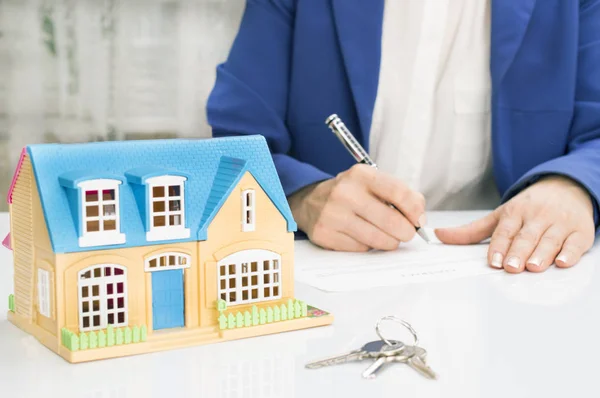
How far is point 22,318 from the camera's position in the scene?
0.81 m

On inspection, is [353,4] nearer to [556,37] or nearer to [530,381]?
[556,37]

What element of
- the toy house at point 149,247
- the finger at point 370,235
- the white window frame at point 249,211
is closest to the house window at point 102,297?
the toy house at point 149,247

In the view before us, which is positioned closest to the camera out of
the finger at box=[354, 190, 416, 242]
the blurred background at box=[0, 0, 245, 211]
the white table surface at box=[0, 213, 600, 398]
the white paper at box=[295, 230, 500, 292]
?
the white table surface at box=[0, 213, 600, 398]

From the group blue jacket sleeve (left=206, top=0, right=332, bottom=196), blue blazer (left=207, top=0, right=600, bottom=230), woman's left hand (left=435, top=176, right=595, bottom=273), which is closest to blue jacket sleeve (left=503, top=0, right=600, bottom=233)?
blue blazer (left=207, top=0, right=600, bottom=230)

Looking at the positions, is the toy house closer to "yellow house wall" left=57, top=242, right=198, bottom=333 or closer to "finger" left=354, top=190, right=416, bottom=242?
"yellow house wall" left=57, top=242, right=198, bottom=333

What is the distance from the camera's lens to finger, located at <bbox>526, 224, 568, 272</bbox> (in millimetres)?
1081

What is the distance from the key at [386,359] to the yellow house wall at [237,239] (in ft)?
0.47

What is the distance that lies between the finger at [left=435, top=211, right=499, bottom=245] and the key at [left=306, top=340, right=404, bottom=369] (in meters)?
0.52

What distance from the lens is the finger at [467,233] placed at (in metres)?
1.24

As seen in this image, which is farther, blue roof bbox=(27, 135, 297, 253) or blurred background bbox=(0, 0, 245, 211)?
blurred background bbox=(0, 0, 245, 211)

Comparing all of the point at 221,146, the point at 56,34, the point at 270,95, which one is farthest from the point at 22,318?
the point at 56,34

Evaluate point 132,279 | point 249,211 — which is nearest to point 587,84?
point 249,211

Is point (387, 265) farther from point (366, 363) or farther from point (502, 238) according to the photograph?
point (366, 363)

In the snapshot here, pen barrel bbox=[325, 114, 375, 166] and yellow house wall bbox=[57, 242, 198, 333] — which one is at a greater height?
pen barrel bbox=[325, 114, 375, 166]
